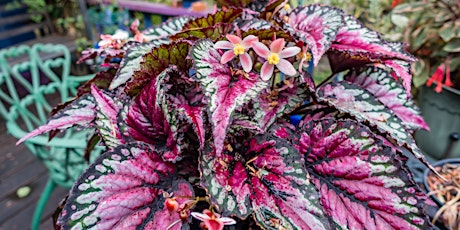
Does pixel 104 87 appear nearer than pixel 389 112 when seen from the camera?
No

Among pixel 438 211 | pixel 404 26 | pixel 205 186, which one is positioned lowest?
pixel 438 211

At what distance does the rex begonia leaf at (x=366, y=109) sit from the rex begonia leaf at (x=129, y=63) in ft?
1.01

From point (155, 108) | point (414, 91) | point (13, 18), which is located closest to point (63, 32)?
point (13, 18)

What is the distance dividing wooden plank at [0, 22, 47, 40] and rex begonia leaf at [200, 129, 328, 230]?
11.1 feet

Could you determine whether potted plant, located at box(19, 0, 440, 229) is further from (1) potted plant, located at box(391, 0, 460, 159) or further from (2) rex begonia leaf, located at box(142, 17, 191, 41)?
(1) potted plant, located at box(391, 0, 460, 159)

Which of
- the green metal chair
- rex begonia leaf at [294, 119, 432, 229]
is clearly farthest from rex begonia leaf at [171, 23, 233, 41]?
the green metal chair

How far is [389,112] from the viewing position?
0.58m

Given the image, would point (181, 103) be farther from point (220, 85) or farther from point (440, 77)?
point (440, 77)

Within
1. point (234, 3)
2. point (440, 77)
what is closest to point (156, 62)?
point (234, 3)

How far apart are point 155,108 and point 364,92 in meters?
0.36

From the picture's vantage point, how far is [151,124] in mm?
539

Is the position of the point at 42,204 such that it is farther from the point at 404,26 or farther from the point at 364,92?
the point at 404,26

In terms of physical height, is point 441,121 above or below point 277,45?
below

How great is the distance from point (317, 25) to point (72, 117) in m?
0.46
